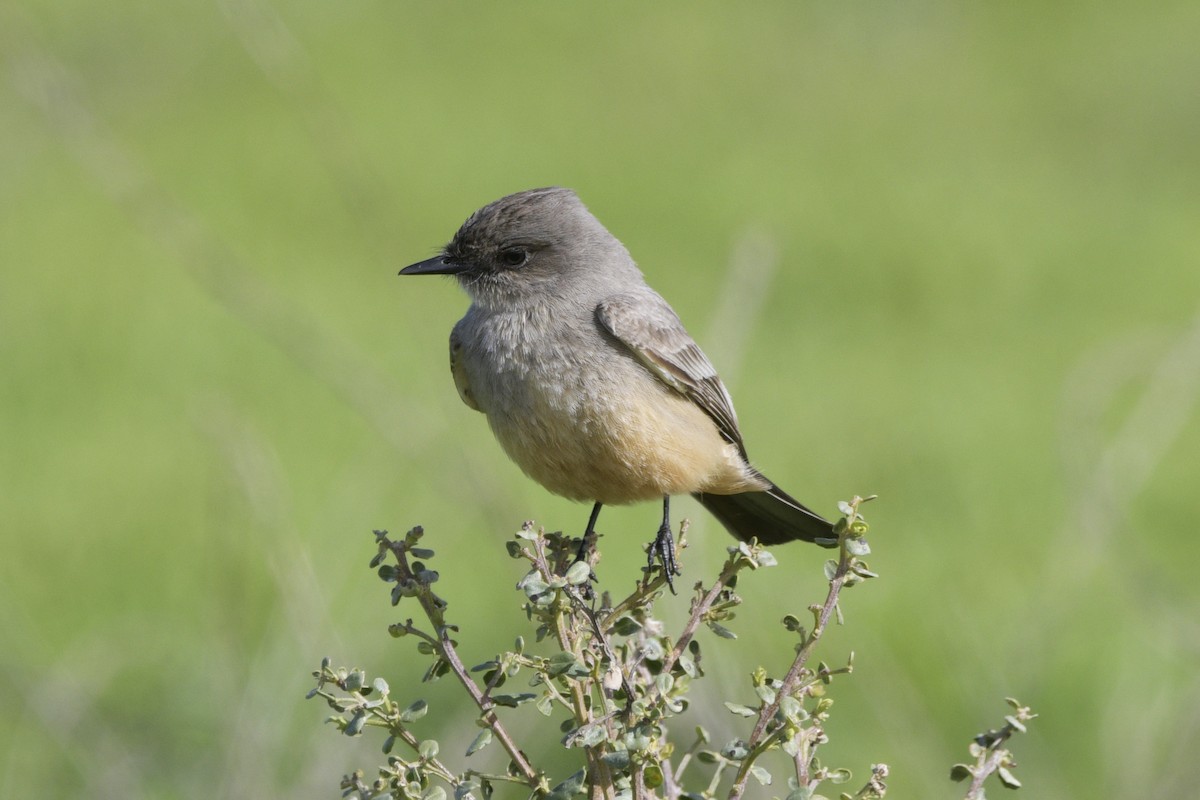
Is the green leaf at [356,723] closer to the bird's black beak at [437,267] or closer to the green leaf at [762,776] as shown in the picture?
the green leaf at [762,776]

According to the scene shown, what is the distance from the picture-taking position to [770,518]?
374cm

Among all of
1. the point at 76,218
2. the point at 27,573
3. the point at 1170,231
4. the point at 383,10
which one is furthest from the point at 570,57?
Answer: the point at 27,573

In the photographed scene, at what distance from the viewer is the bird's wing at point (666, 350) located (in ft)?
12.0

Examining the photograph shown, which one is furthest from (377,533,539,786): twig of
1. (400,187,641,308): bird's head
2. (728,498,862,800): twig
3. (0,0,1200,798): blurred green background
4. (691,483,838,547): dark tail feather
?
(400,187,641,308): bird's head

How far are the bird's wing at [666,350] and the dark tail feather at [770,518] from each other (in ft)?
0.52

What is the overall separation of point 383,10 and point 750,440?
6666 millimetres

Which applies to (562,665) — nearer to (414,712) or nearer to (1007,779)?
(414,712)

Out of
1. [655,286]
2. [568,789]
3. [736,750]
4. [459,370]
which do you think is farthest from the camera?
[655,286]

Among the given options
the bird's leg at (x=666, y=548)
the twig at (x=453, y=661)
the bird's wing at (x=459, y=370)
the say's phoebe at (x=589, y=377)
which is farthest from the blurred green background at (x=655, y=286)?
the twig at (x=453, y=661)

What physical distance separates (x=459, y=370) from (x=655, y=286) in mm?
4786

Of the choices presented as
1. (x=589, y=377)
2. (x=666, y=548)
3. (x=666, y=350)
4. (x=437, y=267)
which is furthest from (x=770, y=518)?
(x=437, y=267)

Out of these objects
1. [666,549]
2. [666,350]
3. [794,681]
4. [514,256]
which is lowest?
[794,681]

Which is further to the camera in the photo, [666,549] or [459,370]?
[459,370]

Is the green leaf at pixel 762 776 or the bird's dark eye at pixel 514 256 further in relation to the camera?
the bird's dark eye at pixel 514 256
